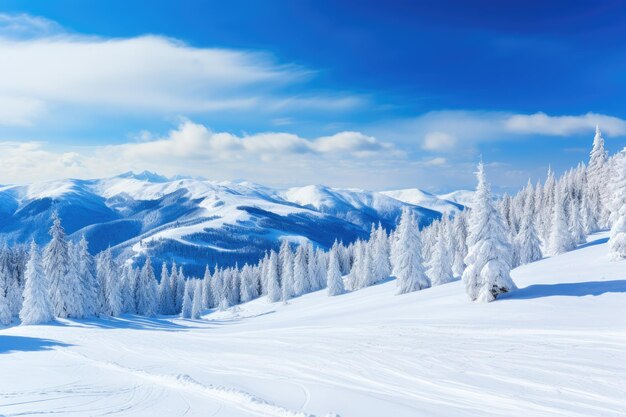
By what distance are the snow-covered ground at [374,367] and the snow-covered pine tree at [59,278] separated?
19691mm

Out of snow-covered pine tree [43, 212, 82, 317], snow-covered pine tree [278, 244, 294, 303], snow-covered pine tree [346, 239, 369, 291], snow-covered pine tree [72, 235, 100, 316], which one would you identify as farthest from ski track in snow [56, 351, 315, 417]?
snow-covered pine tree [278, 244, 294, 303]

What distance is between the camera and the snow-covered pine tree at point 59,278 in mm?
49188

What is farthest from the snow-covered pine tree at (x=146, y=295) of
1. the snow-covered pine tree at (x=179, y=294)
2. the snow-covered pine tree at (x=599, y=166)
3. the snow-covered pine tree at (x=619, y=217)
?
the snow-covered pine tree at (x=599, y=166)

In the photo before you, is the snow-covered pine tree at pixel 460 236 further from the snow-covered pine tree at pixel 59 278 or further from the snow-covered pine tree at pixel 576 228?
the snow-covered pine tree at pixel 59 278

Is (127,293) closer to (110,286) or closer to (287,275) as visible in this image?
(110,286)

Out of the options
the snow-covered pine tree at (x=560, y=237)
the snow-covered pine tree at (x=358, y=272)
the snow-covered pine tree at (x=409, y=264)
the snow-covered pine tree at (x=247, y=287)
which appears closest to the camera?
the snow-covered pine tree at (x=409, y=264)

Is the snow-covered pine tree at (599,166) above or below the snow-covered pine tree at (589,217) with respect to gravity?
above

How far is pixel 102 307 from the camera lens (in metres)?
66.2

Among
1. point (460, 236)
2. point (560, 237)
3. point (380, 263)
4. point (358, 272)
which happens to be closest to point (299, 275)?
point (358, 272)

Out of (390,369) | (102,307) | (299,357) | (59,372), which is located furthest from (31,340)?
(102,307)

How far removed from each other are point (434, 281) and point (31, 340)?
47209 mm

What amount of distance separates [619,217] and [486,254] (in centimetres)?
1634

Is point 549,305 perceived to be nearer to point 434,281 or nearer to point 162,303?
point 434,281

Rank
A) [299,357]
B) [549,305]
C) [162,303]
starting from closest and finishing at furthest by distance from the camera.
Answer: [299,357] → [549,305] → [162,303]
